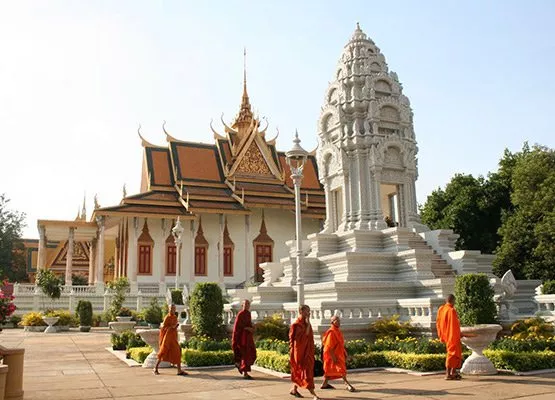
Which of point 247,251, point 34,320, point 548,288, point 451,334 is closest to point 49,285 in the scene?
point 34,320

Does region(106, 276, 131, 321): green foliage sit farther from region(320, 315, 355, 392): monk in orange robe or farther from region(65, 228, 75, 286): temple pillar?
region(320, 315, 355, 392): monk in orange robe

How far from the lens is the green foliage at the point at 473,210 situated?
29.7 m

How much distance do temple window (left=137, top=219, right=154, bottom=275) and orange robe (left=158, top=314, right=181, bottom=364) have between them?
80.6 ft

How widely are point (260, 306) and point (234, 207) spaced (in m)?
21.8

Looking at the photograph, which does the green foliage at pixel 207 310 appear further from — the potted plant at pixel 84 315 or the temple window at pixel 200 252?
the temple window at pixel 200 252

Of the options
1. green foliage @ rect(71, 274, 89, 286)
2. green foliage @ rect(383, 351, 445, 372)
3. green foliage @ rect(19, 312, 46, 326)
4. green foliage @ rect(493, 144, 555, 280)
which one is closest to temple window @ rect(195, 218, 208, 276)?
green foliage @ rect(19, 312, 46, 326)

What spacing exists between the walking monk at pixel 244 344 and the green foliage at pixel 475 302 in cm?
395

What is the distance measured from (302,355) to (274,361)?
253 centimetres

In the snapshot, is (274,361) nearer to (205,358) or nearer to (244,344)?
(244,344)

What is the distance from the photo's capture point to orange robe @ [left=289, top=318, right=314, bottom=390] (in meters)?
7.50

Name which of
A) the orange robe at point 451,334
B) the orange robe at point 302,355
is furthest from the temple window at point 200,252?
the orange robe at point 302,355

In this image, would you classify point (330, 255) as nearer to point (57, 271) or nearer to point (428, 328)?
point (428, 328)

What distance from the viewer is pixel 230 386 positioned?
8.53 meters

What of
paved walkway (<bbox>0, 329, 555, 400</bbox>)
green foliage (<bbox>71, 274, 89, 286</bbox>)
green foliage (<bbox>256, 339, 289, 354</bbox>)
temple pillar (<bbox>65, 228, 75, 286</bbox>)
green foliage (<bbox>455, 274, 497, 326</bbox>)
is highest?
temple pillar (<bbox>65, 228, 75, 286</bbox>)
